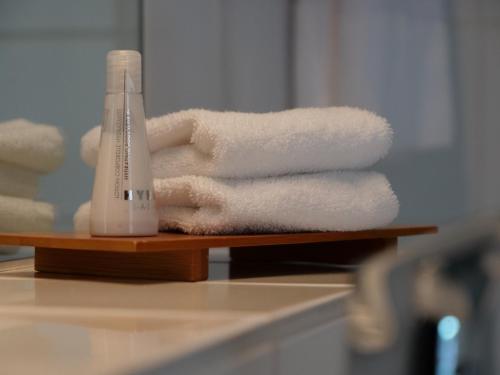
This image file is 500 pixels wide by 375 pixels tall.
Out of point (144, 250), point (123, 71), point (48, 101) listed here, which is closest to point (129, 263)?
point (144, 250)

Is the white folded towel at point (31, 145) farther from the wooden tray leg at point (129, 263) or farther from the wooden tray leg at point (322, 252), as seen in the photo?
the wooden tray leg at point (322, 252)

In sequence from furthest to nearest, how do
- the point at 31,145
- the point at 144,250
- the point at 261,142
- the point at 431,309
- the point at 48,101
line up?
the point at 48,101, the point at 31,145, the point at 261,142, the point at 144,250, the point at 431,309

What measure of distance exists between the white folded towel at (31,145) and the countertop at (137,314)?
6.3 inches

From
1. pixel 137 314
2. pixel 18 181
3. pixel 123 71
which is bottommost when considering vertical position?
pixel 137 314

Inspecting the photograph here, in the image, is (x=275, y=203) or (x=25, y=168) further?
(x=25, y=168)

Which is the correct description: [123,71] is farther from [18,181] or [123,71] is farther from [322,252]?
[322,252]

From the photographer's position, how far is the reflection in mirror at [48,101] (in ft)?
3.46

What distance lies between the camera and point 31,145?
1.05 m

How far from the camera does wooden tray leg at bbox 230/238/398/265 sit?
1049mm

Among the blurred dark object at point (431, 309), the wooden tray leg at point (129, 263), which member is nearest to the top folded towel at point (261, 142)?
the wooden tray leg at point (129, 263)

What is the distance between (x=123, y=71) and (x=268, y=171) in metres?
0.19

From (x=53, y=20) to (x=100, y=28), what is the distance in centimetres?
13

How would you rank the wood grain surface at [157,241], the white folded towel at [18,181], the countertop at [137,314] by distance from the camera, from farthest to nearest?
the white folded towel at [18,181], the wood grain surface at [157,241], the countertop at [137,314]

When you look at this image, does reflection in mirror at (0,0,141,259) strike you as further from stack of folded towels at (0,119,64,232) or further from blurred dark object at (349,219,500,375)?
blurred dark object at (349,219,500,375)
